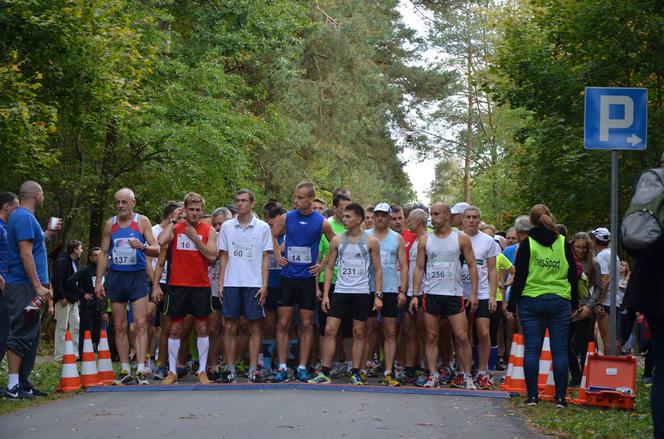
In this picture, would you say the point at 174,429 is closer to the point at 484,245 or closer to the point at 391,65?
the point at 484,245

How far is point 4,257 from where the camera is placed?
468 inches

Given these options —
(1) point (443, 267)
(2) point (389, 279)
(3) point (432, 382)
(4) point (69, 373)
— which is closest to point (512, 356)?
(3) point (432, 382)

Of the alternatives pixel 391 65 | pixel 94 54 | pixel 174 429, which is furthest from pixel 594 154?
pixel 391 65

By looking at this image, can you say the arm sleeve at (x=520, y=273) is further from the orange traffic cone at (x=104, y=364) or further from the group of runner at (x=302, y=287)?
the orange traffic cone at (x=104, y=364)

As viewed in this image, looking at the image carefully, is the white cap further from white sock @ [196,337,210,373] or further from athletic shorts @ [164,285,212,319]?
white sock @ [196,337,210,373]

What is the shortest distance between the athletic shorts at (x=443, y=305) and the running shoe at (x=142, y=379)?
3.32m

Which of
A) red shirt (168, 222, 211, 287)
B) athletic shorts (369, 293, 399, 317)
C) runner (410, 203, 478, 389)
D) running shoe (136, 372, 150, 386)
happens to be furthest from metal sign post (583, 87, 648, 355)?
running shoe (136, 372, 150, 386)

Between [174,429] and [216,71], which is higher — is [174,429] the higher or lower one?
the lower one

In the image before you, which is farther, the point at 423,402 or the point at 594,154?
the point at 594,154

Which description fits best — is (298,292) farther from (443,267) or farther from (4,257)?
(4,257)

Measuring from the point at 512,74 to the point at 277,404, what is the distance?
17130mm

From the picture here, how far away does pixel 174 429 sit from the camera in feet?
30.9

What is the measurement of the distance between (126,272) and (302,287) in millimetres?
2088

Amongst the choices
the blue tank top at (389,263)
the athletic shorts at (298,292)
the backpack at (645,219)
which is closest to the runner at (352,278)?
the athletic shorts at (298,292)
